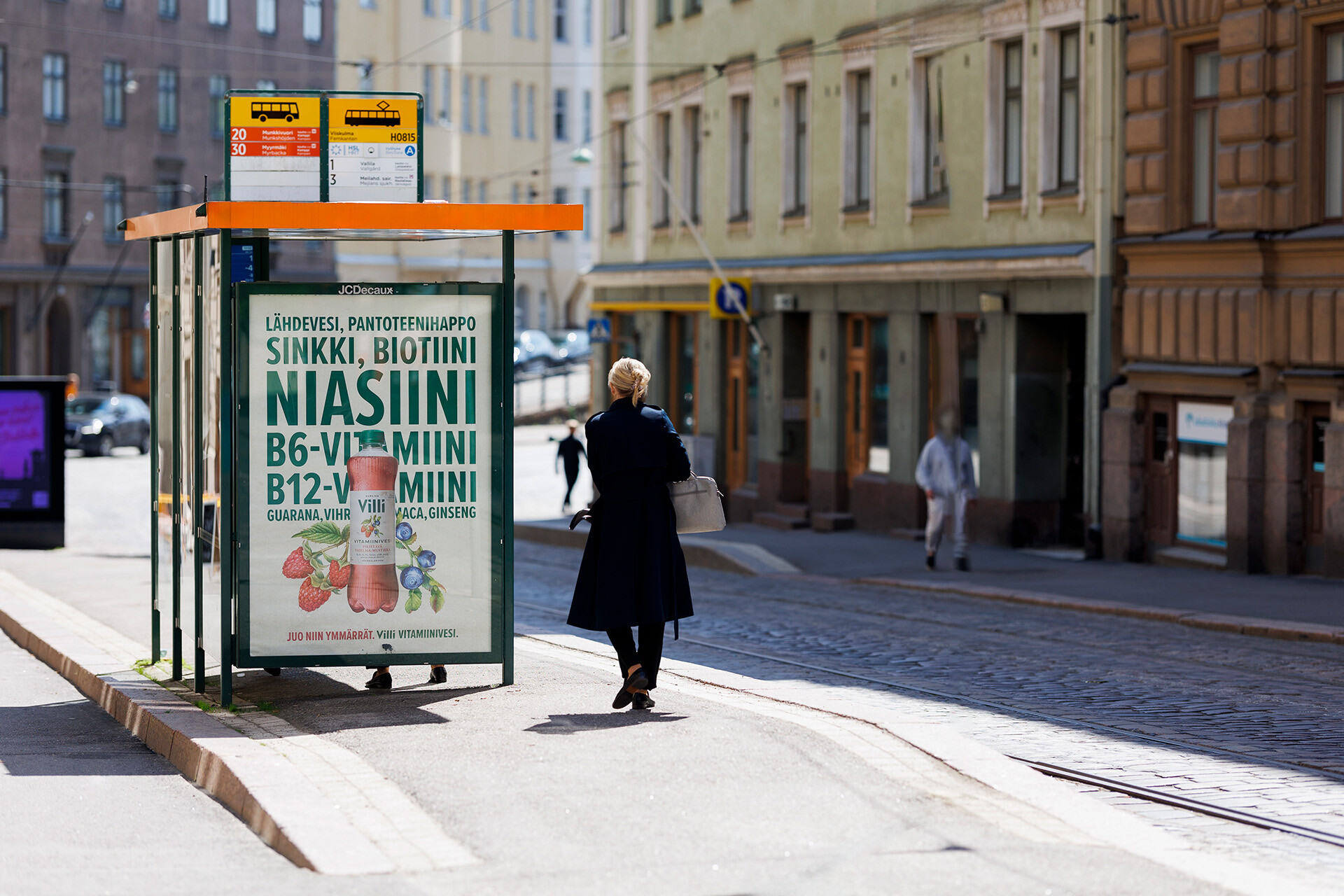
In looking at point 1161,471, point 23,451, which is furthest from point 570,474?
point 1161,471

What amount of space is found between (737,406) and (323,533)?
23483mm

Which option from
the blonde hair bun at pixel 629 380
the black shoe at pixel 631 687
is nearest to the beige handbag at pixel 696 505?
the blonde hair bun at pixel 629 380

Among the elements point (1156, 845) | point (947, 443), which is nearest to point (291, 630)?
point (1156, 845)

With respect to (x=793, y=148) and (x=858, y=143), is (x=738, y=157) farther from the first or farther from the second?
(x=858, y=143)

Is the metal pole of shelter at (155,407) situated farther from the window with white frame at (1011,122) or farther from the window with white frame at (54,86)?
the window with white frame at (54,86)

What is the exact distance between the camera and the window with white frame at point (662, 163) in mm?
35438

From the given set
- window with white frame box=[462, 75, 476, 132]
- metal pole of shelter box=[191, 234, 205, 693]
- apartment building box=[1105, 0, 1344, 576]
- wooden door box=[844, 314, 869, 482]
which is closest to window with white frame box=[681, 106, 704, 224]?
wooden door box=[844, 314, 869, 482]

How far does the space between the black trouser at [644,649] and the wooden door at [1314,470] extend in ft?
38.9

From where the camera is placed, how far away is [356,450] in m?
9.88

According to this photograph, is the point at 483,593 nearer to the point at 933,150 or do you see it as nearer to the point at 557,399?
the point at 933,150

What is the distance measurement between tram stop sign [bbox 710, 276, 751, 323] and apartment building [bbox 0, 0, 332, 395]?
29.8 meters

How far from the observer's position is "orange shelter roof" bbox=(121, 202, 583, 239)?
9438 millimetres

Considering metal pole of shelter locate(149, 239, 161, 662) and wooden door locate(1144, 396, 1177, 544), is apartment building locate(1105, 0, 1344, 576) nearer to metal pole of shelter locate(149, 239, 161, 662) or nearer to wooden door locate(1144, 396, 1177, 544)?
A: wooden door locate(1144, 396, 1177, 544)

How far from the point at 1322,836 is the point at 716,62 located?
2707 centimetres
